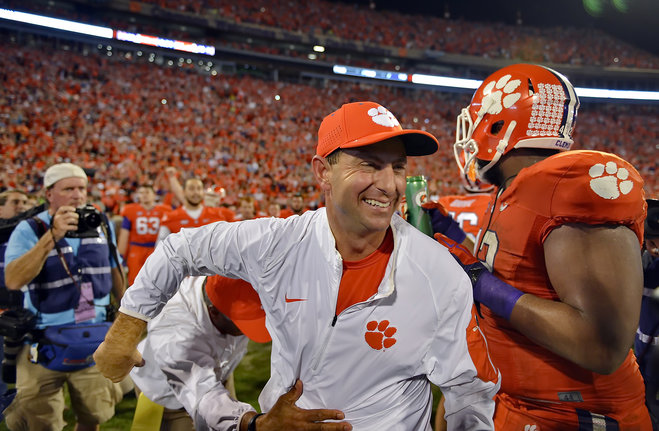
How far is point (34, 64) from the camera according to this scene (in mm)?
17109

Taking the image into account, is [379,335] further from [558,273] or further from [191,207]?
[191,207]

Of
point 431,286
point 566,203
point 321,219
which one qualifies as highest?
point 566,203

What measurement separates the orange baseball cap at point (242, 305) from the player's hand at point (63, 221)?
5.03ft

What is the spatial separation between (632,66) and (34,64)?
32.2 meters

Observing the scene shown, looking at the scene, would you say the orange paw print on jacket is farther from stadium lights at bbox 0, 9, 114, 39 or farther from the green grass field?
stadium lights at bbox 0, 9, 114, 39

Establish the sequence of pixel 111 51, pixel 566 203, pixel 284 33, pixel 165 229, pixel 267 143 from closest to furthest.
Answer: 1. pixel 566 203
2. pixel 165 229
3. pixel 267 143
4. pixel 111 51
5. pixel 284 33

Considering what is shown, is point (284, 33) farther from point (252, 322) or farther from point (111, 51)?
point (252, 322)

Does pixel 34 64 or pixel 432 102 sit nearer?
pixel 34 64

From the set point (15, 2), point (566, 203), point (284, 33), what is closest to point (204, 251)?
point (566, 203)

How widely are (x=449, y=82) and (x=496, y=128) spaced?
25.4 meters

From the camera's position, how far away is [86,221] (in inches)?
124

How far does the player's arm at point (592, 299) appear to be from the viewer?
132cm

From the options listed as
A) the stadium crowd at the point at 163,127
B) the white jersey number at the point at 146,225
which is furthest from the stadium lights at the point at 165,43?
the white jersey number at the point at 146,225

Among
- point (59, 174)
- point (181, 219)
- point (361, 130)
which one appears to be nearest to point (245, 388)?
point (181, 219)
